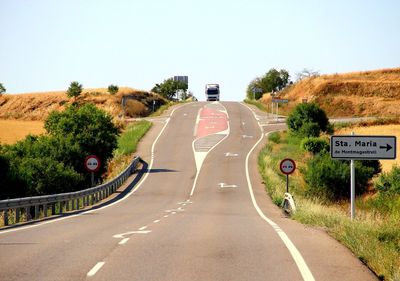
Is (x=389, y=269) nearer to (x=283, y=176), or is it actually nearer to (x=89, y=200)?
(x=89, y=200)

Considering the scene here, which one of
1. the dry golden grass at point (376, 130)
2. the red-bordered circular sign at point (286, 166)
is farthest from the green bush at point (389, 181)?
the dry golden grass at point (376, 130)

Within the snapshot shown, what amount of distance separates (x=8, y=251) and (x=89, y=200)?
22.9 metres

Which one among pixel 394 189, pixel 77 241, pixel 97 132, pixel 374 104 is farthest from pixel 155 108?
pixel 77 241

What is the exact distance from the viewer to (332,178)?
5178cm

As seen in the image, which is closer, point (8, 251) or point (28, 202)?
point (8, 251)

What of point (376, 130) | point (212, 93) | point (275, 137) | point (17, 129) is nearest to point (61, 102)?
point (17, 129)

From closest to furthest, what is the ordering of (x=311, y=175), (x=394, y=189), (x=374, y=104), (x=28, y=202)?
(x=28, y=202) < (x=394, y=189) < (x=311, y=175) < (x=374, y=104)

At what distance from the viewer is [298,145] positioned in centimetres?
6925

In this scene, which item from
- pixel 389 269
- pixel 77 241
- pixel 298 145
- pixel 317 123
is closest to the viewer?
pixel 389 269

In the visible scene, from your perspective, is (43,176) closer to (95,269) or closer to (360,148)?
(360,148)

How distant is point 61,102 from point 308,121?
61.9 meters

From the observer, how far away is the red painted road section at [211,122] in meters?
79.1

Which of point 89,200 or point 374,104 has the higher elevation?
point 374,104

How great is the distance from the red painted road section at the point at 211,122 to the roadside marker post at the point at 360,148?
53.8 meters
